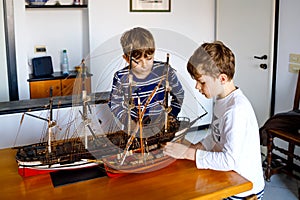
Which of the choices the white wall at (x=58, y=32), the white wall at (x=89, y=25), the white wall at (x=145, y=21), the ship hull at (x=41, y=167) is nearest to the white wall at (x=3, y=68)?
the white wall at (x=89, y=25)

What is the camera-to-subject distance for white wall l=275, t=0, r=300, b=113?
3075mm

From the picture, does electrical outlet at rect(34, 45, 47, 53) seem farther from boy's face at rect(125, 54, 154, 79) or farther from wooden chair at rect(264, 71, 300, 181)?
boy's face at rect(125, 54, 154, 79)

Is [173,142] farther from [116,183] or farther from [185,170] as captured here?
[116,183]

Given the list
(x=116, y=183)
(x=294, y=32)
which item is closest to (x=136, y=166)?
(x=116, y=183)

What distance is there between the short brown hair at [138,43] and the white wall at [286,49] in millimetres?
1901

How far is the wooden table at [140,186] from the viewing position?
1219 millimetres

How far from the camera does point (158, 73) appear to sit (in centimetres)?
165

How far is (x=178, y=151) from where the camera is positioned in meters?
1.44

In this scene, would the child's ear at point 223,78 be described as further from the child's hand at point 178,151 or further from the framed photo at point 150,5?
the framed photo at point 150,5

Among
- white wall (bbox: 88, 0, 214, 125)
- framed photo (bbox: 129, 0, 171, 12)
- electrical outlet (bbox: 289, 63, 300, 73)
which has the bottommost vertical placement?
electrical outlet (bbox: 289, 63, 300, 73)

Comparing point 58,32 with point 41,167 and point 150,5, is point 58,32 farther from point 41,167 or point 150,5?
point 41,167

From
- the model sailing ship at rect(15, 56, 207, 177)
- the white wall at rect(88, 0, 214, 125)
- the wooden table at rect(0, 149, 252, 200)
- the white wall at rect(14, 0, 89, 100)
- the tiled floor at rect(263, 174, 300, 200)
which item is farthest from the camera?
the white wall at rect(14, 0, 89, 100)

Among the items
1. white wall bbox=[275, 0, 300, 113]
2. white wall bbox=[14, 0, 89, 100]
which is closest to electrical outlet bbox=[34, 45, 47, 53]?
white wall bbox=[14, 0, 89, 100]

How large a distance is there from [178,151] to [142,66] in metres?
0.40
